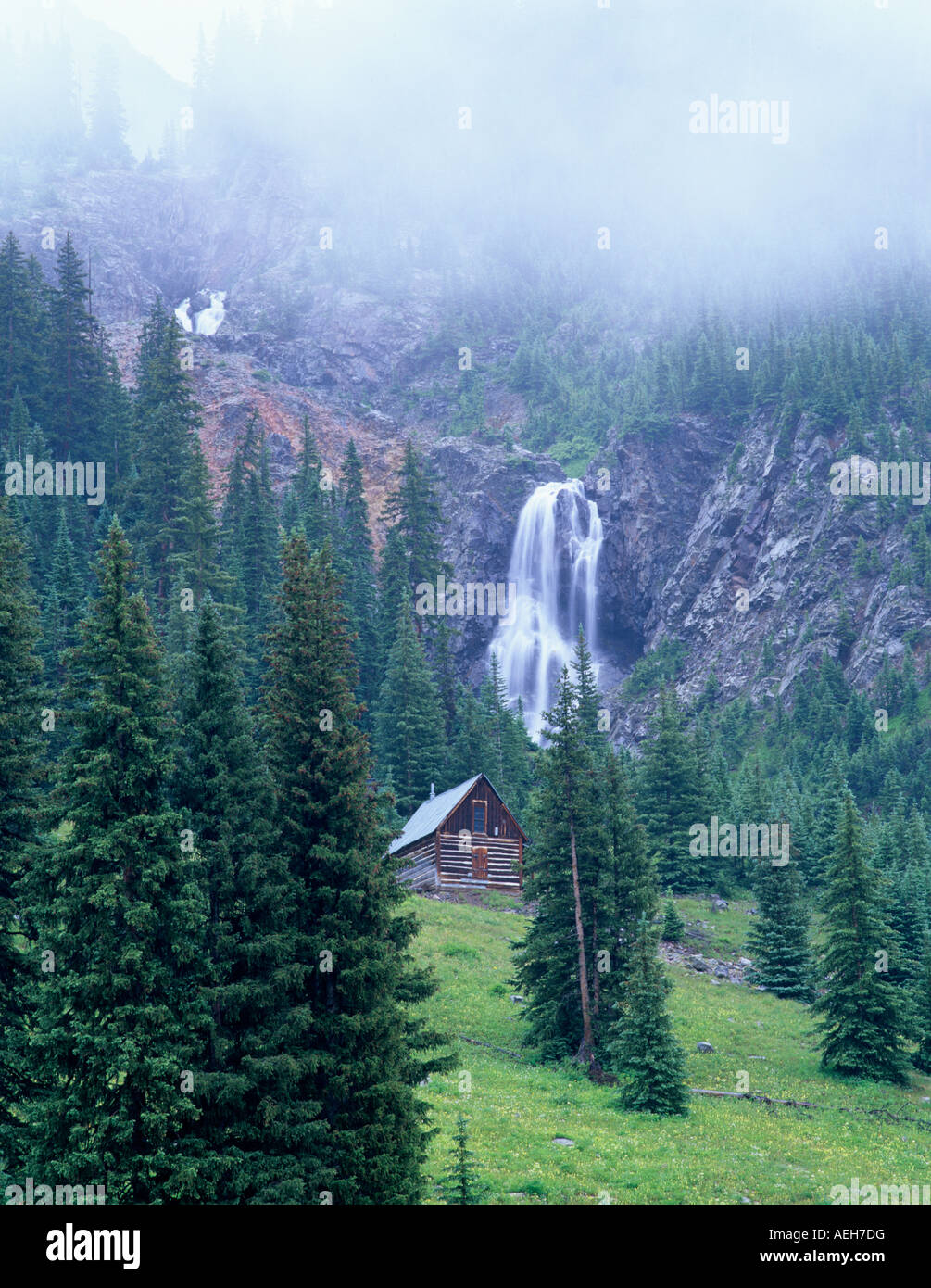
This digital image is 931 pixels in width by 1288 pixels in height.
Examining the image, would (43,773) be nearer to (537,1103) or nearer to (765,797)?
(537,1103)

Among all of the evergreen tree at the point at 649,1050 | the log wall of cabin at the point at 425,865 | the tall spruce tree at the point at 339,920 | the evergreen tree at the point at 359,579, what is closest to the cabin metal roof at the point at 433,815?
the log wall of cabin at the point at 425,865

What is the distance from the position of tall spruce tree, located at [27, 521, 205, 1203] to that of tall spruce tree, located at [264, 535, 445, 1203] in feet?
7.45

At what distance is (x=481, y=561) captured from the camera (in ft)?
424

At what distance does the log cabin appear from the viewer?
182 ft

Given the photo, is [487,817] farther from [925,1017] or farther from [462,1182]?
[462,1182]

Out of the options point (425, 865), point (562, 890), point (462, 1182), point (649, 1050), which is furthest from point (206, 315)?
point (462, 1182)

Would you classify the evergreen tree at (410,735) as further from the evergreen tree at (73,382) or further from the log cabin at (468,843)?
the evergreen tree at (73,382)

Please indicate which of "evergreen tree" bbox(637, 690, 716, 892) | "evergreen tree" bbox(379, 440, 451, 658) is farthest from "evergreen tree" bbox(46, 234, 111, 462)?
"evergreen tree" bbox(637, 690, 716, 892)

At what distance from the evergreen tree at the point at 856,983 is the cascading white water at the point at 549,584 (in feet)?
267

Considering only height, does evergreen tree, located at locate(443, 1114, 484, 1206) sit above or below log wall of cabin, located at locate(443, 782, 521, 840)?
below

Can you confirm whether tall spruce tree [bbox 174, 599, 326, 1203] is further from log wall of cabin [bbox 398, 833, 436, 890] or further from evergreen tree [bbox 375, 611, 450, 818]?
evergreen tree [bbox 375, 611, 450, 818]

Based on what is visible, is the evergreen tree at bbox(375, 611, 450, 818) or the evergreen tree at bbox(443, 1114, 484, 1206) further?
the evergreen tree at bbox(375, 611, 450, 818)

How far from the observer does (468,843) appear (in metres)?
56.7
